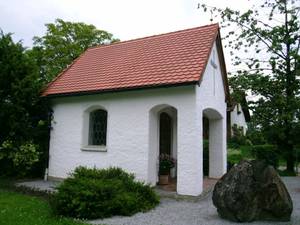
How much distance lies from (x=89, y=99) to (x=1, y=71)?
140 inches

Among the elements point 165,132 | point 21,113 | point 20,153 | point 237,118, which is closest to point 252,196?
point 165,132

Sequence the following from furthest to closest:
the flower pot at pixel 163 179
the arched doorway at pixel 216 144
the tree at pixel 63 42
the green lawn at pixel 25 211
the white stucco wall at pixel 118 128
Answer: the tree at pixel 63 42, the arched doorway at pixel 216 144, the flower pot at pixel 163 179, the white stucco wall at pixel 118 128, the green lawn at pixel 25 211

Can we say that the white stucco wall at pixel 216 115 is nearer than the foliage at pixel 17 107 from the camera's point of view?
Yes

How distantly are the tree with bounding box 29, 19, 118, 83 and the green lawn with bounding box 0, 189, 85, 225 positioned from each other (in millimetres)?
17311

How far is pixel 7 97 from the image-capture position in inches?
472

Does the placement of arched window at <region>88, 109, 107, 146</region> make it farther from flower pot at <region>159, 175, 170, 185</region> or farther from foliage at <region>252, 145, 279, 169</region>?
foliage at <region>252, 145, 279, 169</region>

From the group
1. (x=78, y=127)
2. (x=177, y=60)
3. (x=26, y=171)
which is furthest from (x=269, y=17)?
(x=26, y=171)

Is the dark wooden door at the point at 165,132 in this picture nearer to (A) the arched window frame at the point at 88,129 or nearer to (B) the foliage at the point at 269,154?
(A) the arched window frame at the point at 88,129

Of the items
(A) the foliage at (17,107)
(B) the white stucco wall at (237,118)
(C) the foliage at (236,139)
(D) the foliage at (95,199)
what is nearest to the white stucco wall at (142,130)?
(A) the foliage at (17,107)

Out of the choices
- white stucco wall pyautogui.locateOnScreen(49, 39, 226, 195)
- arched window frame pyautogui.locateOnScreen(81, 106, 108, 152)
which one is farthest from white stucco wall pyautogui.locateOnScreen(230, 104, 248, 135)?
arched window frame pyautogui.locateOnScreen(81, 106, 108, 152)

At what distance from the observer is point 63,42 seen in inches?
1051

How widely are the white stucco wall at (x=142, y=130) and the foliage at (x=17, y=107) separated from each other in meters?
0.89

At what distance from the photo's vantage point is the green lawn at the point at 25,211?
6.36 m

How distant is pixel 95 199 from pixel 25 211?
5.59 ft
